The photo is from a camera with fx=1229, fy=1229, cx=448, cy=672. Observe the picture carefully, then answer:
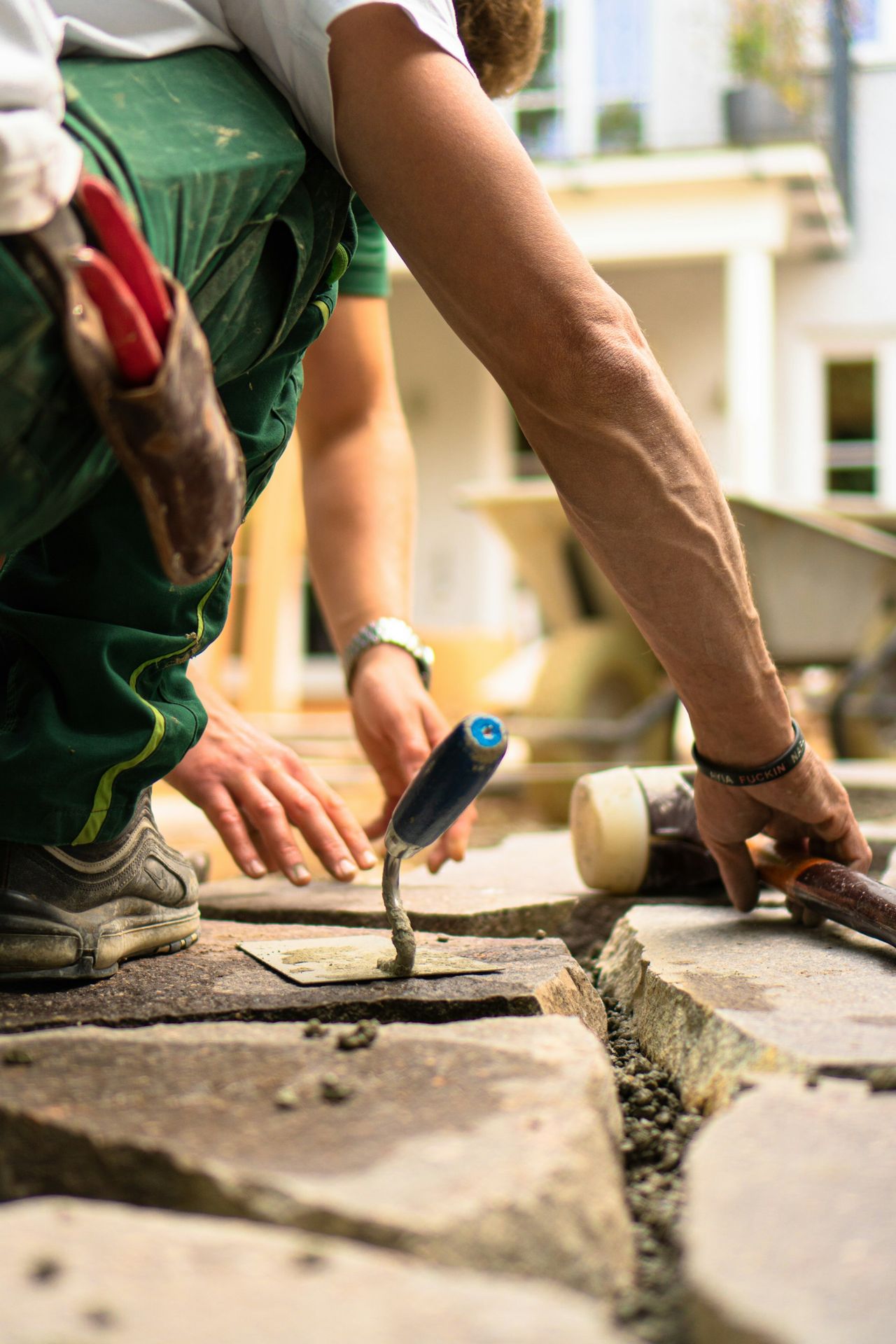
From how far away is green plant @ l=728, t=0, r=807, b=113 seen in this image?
334 inches

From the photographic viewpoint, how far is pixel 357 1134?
2.61 feet

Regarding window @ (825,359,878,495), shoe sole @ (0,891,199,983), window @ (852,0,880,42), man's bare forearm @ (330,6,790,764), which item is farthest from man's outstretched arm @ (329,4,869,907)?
window @ (852,0,880,42)

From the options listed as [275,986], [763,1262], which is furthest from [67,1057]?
[763,1262]

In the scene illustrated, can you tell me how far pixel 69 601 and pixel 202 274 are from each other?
1.07 feet

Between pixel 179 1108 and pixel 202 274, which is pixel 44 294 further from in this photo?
pixel 179 1108

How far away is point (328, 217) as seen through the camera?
3.61 ft

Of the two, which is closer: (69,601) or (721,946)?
(69,601)

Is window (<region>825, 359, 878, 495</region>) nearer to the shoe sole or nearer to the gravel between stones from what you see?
the gravel between stones

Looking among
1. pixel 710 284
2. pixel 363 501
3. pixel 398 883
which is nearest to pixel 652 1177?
pixel 398 883

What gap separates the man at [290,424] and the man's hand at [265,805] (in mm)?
244

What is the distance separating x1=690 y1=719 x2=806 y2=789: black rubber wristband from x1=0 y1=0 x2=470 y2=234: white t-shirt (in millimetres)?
666

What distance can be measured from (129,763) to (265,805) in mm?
411

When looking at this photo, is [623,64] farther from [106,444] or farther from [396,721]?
[106,444]

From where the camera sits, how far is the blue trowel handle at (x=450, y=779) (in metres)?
0.97
